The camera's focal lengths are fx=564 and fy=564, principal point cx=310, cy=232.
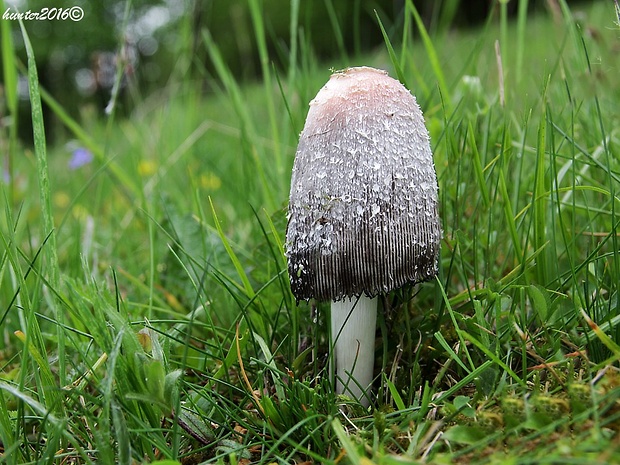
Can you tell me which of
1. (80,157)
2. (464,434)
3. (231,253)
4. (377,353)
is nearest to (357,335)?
(377,353)

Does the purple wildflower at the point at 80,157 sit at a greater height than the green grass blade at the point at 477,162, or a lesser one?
lesser

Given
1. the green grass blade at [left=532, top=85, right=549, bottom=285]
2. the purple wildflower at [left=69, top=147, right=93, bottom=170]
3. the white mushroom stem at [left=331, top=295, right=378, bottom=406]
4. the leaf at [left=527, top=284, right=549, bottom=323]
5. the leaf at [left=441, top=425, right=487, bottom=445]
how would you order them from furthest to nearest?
the purple wildflower at [left=69, top=147, right=93, bottom=170] → the white mushroom stem at [left=331, top=295, right=378, bottom=406] → the green grass blade at [left=532, top=85, right=549, bottom=285] → the leaf at [left=527, top=284, right=549, bottom=323] → the leaf at [left=441, top=425, right=487, bottom=445]

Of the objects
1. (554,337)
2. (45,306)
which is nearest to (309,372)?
(554,337)

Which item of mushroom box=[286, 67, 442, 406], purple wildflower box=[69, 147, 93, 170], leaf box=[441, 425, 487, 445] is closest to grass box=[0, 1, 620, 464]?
leaf box=[441, 425, 487, 445]

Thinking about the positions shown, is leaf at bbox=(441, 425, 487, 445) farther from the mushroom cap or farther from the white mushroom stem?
the white mushroom stem

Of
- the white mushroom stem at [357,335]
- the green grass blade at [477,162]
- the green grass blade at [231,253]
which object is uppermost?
the green grass blade at [477,162]

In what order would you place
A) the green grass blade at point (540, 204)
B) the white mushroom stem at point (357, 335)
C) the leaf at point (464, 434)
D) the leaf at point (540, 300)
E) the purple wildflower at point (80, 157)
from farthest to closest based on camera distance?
1. the purple wildflower at point (80, 157)
2. the white mushroom stem at point (357, 335)
3. the green grass blade at point (540, 204)
4. the leaf at point (540, 300)
5. the leaf at point (464, 434)

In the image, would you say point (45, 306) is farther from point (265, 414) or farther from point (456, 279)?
point (456, 279)

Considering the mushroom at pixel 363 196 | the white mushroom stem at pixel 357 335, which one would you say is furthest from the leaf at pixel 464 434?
the white mushroom stem at pixel 357 335

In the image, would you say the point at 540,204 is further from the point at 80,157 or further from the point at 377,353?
the point at 80,157

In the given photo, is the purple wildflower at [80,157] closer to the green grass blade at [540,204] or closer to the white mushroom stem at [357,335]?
the white mushroom stem at [357,335]
